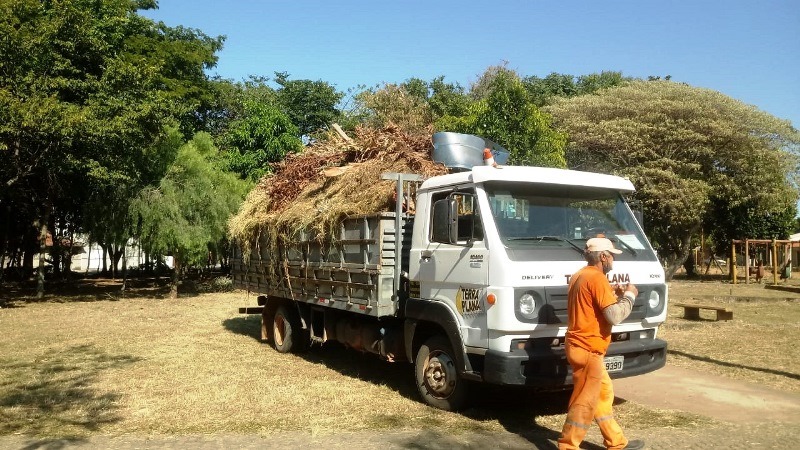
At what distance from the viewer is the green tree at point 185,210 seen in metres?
22.1

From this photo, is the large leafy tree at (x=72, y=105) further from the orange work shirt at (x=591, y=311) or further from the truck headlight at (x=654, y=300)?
the orange work shirt at (x=591, y=311)

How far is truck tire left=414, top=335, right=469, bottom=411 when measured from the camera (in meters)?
6.85

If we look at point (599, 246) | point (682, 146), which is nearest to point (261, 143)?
point (682, 146)

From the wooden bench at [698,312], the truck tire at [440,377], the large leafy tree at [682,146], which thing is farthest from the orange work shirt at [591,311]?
the large leafy tree at [682,146]

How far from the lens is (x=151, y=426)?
21.7 feet

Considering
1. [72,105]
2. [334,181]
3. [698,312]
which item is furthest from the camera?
[72,105]

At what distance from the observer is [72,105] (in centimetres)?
1859

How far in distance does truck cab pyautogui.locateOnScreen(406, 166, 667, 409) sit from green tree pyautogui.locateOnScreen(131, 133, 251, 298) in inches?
647

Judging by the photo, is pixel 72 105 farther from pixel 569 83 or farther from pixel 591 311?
pixel 569 83

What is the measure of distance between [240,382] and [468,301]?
3.71 meters

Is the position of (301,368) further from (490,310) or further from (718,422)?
(718,422)

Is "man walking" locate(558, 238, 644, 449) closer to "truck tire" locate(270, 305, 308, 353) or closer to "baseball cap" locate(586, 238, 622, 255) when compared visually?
"baseball cap" locate(586, 238, 622, 255)

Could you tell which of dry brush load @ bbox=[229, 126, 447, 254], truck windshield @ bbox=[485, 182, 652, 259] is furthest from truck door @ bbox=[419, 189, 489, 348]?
dry brush load @ bbox=[229, 126, 447, 254]

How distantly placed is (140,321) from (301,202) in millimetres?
8722
